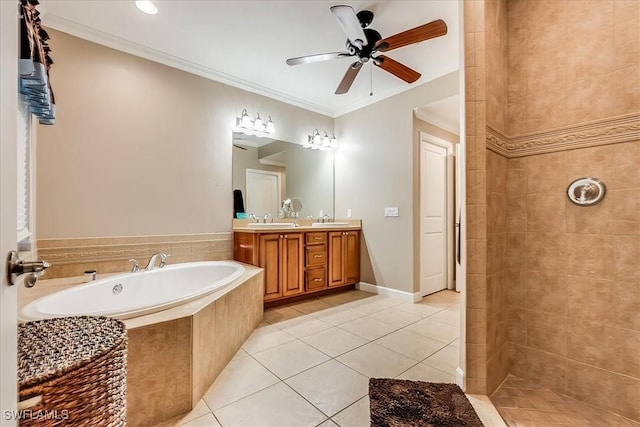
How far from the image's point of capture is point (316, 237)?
11.3ft

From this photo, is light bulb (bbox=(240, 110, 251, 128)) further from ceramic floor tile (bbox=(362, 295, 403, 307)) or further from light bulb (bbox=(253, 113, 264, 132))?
ceramic floor tile (bbox=(362, 295, 403, 307))

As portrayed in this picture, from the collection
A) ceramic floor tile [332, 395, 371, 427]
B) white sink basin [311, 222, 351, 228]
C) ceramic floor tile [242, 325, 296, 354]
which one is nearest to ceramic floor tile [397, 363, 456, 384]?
ceramic floor tile [332, 395, 371, 427]

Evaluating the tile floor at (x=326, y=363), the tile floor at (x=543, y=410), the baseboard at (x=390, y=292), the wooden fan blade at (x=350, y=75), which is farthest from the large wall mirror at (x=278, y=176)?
the tile floor at (x=543, y=410)

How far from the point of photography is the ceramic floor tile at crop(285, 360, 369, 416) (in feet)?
4.99

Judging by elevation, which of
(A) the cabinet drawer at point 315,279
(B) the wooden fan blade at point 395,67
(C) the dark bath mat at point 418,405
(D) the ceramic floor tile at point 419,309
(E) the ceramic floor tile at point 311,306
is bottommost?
(E) the ceramic floor tile at point 311,306

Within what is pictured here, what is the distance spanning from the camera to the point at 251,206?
3453mm

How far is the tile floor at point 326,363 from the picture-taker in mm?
1432

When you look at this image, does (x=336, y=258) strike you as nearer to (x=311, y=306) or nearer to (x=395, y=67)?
(x=311, y=306)

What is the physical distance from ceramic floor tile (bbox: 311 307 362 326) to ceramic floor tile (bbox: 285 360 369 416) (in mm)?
813

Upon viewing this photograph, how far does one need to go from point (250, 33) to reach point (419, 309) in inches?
129

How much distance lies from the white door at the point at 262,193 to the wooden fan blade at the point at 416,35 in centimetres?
203

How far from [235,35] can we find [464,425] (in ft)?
10.6

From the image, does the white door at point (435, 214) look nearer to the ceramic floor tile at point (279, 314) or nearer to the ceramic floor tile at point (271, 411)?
the ceramic floor tile at point (279, 314)

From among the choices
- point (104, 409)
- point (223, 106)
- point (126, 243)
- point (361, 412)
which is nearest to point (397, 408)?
point (361, 412)
